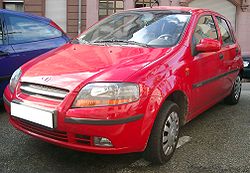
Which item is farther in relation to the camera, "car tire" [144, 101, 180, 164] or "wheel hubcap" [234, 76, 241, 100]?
"wheel hubcap" [234, 76, 241, 100]

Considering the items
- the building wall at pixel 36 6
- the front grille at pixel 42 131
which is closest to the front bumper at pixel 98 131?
the front grille at pixel 42 131

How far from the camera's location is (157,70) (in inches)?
118

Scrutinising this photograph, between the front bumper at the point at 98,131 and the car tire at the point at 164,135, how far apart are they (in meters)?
0.16

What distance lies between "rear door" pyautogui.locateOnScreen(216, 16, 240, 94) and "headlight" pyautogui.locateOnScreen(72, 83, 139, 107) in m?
2.04

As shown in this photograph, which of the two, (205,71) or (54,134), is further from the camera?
(205,71)

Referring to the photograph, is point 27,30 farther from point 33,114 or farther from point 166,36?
point 33,114

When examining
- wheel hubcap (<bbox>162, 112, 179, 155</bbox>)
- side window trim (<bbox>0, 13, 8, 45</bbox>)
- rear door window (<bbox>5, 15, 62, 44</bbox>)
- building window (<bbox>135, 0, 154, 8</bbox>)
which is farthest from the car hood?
building window (<bbox>135, 0, 154, 8</bbox>)

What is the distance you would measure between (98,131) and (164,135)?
722 millimetres

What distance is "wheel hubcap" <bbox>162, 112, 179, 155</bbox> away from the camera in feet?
10.3

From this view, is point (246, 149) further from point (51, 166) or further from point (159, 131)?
point (51, 166)

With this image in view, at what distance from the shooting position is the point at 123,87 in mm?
2730

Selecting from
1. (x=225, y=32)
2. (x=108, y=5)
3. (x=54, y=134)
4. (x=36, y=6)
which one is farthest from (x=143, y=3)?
(x=54, y=134)

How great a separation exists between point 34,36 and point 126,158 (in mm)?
2616

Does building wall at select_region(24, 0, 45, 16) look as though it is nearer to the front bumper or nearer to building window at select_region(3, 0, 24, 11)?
building window at select_region(3, 0, 24, 11)
